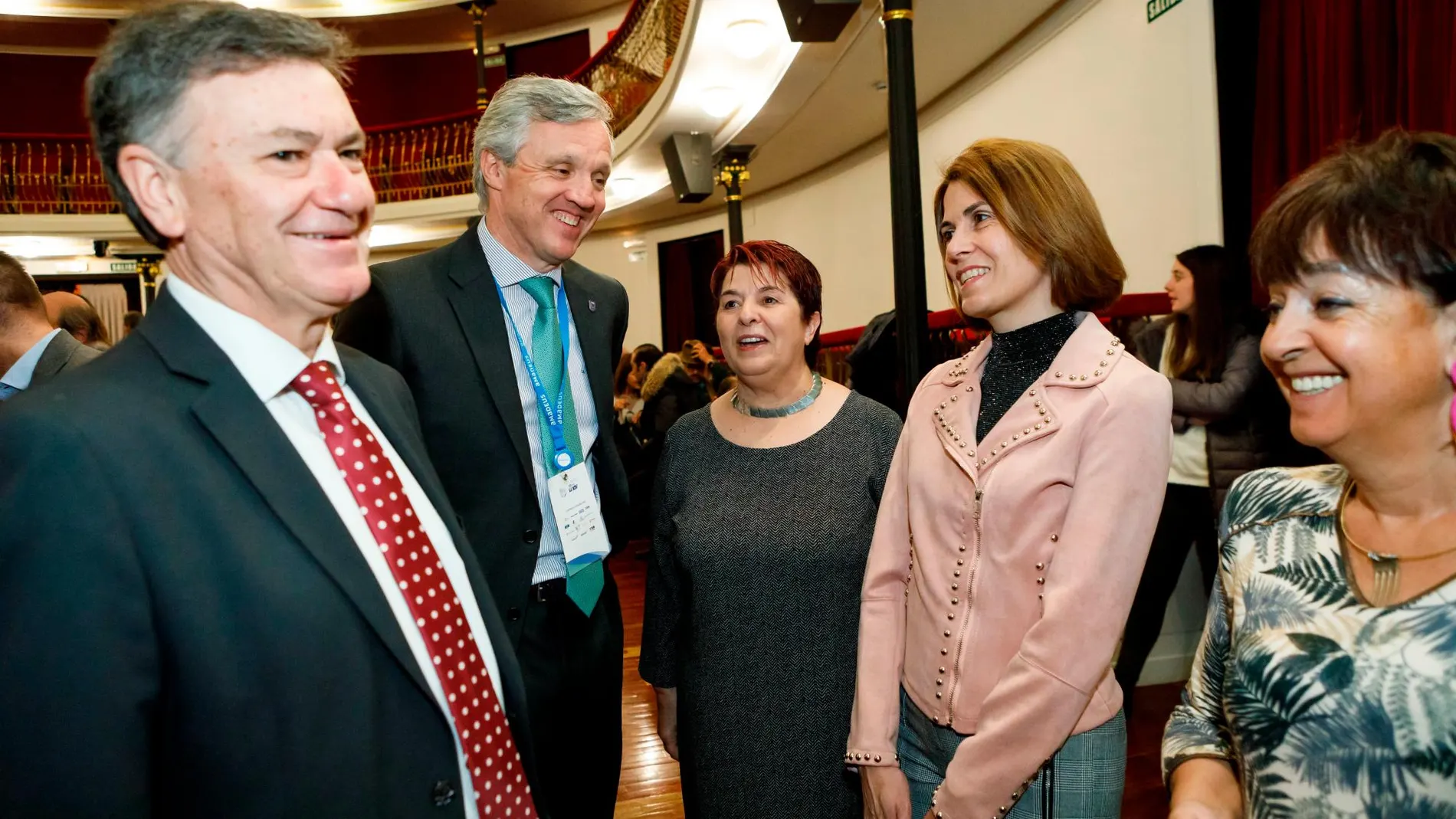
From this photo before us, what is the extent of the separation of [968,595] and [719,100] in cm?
715

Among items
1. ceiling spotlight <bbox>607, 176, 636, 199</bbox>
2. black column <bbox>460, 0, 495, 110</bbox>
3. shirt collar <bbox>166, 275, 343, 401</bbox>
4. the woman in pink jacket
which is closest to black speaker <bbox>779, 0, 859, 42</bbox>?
the woman in pink jacket

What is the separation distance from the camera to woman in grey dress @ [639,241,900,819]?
5.62 ft

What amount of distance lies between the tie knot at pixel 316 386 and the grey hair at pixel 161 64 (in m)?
0.19

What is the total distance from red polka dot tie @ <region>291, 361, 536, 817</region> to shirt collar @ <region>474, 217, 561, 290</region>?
2.43 feet

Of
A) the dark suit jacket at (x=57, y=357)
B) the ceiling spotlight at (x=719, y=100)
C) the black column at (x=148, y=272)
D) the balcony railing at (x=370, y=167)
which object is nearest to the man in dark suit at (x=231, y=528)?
the dark suit jacket at (x=57, y=357)

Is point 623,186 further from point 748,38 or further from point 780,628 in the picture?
point 780,628

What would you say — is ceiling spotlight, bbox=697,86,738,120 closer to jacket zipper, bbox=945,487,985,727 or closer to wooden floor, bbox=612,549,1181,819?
wooden floor, bbox=612,549,1181,819

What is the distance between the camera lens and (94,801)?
2.41 feet

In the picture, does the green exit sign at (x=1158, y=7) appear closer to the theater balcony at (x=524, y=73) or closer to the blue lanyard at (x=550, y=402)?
the theater balcony at (x=524, y=73)

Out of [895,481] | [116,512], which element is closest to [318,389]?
[116,512]

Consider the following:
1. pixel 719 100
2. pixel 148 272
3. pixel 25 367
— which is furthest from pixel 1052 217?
pixel 148 272

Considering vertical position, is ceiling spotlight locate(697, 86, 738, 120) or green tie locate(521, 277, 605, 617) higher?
ceiling spotlight locate(697, 86, 738, 120)

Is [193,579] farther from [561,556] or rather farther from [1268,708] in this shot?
[1268,708]

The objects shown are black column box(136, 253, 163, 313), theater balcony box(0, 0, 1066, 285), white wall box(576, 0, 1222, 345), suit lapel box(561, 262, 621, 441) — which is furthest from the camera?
black column box(136, 253, 163, 313)
